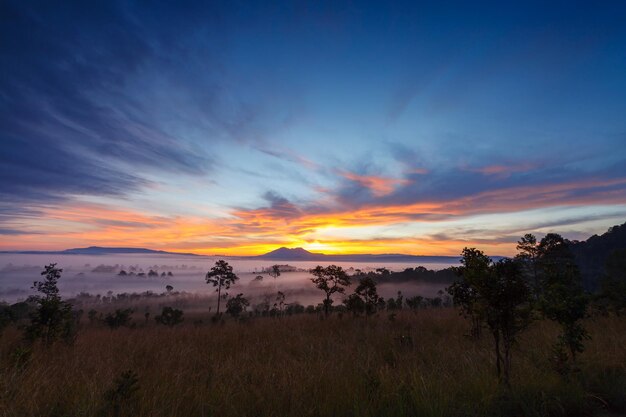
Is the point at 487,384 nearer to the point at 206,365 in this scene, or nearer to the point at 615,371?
the point at 615,371

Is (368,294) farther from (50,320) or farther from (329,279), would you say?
(50,320)

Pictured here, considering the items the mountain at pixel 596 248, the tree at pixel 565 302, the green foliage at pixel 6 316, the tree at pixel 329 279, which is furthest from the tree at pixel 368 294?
the mountain at pixel 596 248

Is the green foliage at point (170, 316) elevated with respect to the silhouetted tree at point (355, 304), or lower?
lower

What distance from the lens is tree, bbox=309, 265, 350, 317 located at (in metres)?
19.6

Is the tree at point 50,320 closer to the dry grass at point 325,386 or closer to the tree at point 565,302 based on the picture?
the dry grass at point 325,386

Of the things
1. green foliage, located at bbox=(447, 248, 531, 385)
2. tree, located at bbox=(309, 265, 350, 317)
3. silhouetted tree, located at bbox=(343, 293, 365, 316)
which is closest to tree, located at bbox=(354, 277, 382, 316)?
silhouetted tree, located at bbox=(343, 293, 365, 316)

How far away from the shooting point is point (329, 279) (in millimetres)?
19922

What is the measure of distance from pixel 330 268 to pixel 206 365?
1212 centimetres

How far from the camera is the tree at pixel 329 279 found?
1956 cm

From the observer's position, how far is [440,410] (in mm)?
4711

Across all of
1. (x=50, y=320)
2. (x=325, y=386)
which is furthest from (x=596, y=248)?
(x=50, y=320)

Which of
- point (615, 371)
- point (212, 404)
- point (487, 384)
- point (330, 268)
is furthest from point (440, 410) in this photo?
point (330, 268)

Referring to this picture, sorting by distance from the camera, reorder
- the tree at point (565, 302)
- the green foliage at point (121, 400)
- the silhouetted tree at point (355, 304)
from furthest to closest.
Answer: the silhouetted tree at point (355, 304) → the tree at point (565, 302) → the green foliage at point (121, 400)

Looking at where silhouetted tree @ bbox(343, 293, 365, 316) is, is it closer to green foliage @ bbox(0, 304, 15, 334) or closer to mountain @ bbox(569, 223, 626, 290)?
green foliage @ bbox(0, 304, 15, 334)
